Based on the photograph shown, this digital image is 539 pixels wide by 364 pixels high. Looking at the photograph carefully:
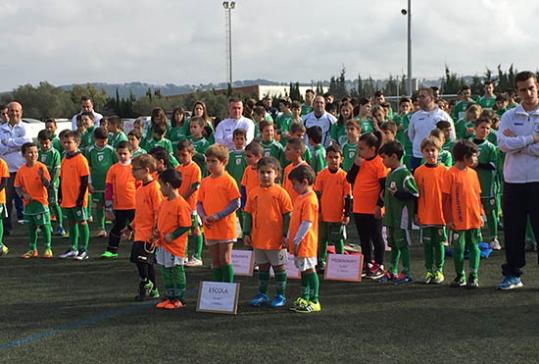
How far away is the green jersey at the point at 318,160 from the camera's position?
994 centimetres

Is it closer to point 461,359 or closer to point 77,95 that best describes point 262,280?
point 461,359

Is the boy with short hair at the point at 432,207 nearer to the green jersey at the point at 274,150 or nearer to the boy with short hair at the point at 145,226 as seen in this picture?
the green jersey at the point at 274,150

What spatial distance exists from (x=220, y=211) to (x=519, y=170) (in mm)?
3221

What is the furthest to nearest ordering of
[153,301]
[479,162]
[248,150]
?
1. [479,162]
2. [248,150]
3. [153,301]

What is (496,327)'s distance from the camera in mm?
6656

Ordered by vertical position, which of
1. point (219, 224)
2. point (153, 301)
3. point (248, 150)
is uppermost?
point (248, 150)

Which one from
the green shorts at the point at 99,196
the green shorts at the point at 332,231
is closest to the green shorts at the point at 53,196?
the green shorts at the point at 99,196

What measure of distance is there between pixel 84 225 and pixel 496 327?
6027 millimetres

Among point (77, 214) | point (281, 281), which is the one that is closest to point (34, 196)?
point (77, 214)

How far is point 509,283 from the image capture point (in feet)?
26.5

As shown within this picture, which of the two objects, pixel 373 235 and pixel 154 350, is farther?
pixel 373 235

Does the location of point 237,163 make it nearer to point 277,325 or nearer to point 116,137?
point 116,137

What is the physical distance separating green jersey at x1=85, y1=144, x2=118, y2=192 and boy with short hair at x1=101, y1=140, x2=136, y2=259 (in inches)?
55.7

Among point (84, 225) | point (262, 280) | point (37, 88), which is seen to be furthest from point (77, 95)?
point (262, 280)
